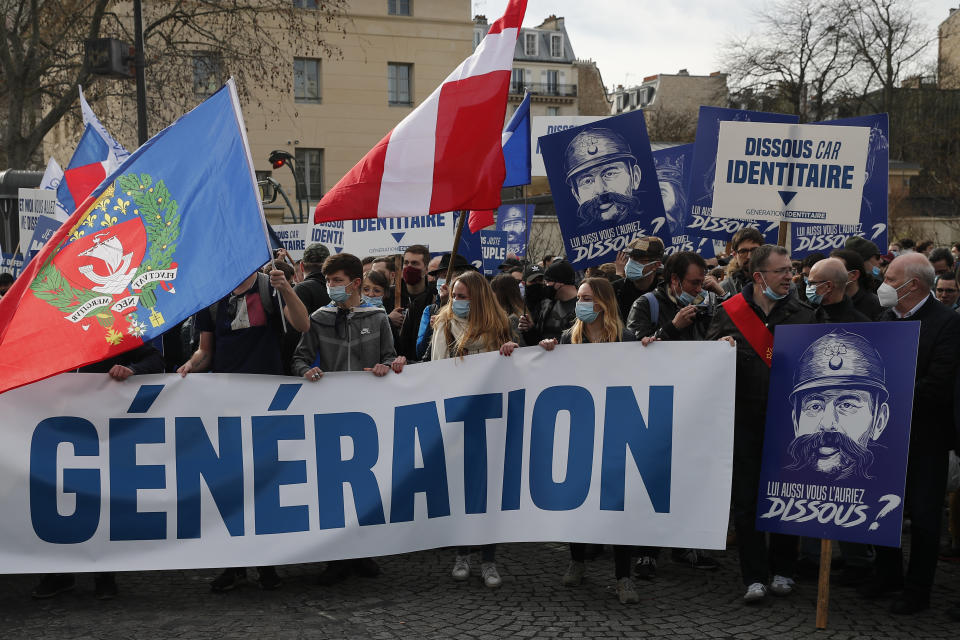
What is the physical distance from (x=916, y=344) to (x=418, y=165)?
2905 mm

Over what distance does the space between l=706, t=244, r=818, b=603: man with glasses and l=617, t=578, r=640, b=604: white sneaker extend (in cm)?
59

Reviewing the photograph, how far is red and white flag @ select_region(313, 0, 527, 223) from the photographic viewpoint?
241 inches

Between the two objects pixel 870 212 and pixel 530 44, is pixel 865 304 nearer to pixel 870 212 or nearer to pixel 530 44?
pixel 870 212

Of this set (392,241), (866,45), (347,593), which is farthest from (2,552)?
(866,45)

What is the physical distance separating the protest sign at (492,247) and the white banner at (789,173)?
21.3ft

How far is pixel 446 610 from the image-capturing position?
220 inches

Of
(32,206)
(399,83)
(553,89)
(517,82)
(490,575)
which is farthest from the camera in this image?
(553,89)

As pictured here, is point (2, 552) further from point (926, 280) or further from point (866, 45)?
point (866, 45)

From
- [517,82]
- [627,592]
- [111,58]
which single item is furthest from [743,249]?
[517,82]

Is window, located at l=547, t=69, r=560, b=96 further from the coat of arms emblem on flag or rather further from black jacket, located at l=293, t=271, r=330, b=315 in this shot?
the coat of arms emblem on flag

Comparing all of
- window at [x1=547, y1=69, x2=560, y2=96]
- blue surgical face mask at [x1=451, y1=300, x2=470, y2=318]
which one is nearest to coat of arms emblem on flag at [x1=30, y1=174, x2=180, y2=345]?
blue surgical face mask at [x1=451, y1=300, x2=470, y2=318]

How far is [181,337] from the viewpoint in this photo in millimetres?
7855

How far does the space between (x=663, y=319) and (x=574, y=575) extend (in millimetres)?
1581

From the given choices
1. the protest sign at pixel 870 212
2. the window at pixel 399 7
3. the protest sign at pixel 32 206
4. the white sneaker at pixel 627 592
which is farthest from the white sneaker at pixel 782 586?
the window at pixel 399 7
